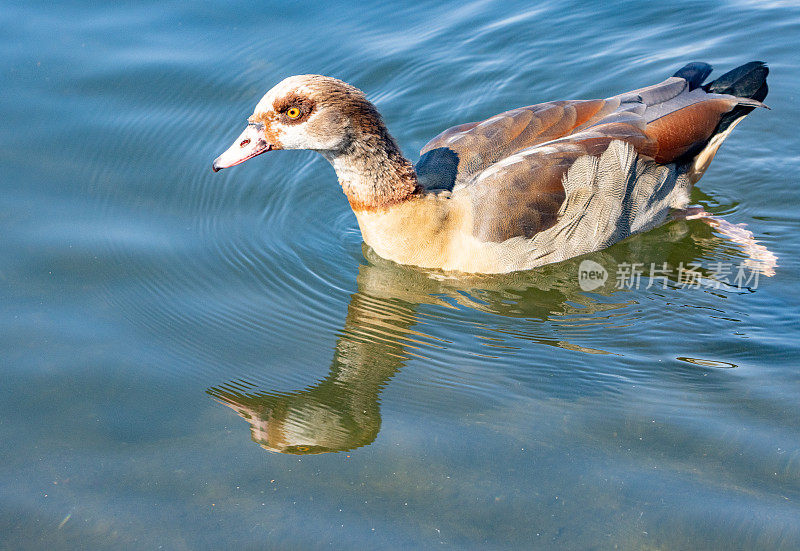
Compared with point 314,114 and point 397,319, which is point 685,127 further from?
point 314,114

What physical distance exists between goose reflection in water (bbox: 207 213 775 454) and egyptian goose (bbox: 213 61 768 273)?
16cm

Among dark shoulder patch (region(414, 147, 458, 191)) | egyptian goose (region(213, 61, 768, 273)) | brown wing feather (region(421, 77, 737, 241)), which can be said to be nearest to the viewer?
egyptian goose (region(213, 61, 768, 273))

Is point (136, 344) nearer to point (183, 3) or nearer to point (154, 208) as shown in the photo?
point (154, 208)

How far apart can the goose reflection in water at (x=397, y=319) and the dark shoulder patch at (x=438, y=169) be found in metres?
0.68

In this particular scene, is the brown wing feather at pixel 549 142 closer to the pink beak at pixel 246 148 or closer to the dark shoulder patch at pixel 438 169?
the dark shoulder patch at pixel 438 169

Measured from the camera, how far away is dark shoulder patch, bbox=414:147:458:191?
22.9ft

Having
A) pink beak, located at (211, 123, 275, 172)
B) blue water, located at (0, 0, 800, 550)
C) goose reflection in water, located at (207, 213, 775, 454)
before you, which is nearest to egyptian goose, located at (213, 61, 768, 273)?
pink beak, located at (211, 123, 275, 172)

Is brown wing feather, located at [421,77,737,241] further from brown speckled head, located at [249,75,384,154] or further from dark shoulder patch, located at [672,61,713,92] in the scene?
brown speckled head, located at [249,75,384,154]

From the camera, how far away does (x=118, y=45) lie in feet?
31.1

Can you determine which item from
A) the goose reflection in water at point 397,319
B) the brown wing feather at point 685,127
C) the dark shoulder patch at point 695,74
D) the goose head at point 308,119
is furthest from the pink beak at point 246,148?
the dark shoulder patch at point 695,74

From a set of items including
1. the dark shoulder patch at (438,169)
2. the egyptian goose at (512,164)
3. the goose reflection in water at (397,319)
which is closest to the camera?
the goose reflection in water at (397,319)

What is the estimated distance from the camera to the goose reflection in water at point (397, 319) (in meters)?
5.38

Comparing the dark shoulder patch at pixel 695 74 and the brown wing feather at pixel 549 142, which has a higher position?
the dark shoulder patch at pixel 695 74

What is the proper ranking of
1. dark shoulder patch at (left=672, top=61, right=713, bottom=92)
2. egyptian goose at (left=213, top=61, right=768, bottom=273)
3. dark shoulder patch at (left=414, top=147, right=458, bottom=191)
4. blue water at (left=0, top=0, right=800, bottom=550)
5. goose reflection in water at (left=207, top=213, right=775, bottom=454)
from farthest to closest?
dark shoulder patch at (left=672, top=61, right=713, bottom=92) < dark shoulder patch at (left=414, top=147, right=458, bottom=191) < egyptian goose at (left=213, top=61, right=768, bottom=273) < goose reflection in water at (left=207, top=213, right=775, bottom=454) < blue water at (left=0, top=0, right=800, bottom=550)
